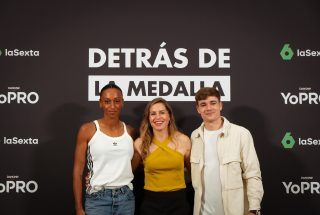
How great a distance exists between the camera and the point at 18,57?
9.89ft

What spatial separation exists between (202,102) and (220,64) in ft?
2.46

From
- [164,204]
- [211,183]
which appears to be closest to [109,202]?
[164,204]

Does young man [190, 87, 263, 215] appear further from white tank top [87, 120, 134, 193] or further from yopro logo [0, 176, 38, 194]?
yopro logo [0, 176, 38, 194]

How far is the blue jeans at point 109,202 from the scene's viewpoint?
2.37 meters

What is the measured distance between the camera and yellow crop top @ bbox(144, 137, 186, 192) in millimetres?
2404

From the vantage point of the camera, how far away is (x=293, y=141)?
2.96 metres

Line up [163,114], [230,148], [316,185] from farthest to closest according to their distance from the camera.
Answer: [316,185] < [163,114] < [230,148]

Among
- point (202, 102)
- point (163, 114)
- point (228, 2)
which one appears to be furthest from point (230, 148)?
point (228, 2)

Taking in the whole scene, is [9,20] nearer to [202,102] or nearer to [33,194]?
[33,194]

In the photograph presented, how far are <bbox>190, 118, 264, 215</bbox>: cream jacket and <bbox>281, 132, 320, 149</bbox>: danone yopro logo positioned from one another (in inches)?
29.6

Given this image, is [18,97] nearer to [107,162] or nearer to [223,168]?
[107,162]

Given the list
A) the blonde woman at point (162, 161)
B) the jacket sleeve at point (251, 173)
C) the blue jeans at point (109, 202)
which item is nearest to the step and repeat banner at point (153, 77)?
the blonde woman at point (162, 161)

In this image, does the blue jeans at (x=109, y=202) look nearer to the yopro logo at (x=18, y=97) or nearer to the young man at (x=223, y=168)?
the young man at (x=223, y=168)

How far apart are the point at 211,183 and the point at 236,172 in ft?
0.63
